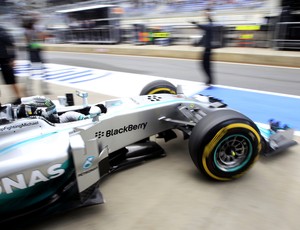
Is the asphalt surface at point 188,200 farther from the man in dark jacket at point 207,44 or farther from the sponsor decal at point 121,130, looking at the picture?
the man in dark jacket at point 207,44

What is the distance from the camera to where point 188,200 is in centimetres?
252

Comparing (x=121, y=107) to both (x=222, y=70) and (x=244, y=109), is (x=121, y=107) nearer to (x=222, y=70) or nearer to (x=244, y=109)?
(x=244, y=109)

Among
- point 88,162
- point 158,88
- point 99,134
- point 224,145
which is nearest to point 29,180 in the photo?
point 88,162

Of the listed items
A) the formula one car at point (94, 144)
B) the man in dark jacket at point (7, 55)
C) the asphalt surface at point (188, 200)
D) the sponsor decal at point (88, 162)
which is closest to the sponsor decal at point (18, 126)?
the formula one car at point (94, 144)

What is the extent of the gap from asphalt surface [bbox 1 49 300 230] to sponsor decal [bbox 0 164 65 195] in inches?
17.7

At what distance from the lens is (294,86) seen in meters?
6.27

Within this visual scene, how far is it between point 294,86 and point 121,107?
4.96 meters

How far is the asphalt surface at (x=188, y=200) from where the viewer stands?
7.43ft

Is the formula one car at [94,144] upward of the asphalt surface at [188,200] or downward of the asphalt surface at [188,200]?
upward

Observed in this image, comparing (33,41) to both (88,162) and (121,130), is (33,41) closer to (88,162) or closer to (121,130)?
(121,130)

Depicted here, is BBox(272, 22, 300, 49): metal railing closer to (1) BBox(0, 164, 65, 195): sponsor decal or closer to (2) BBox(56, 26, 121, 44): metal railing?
(2) BBox(56, 26, 121, 44): metal railing

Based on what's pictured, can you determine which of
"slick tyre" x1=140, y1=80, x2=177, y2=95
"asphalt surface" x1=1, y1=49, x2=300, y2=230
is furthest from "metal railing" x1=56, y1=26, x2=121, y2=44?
"asphalt surface" x1=1, y1=49, x2=300, y2=230

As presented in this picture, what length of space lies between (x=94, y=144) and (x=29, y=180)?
1.83 feet

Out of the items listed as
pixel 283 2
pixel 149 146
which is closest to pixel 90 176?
pixel 149 146
